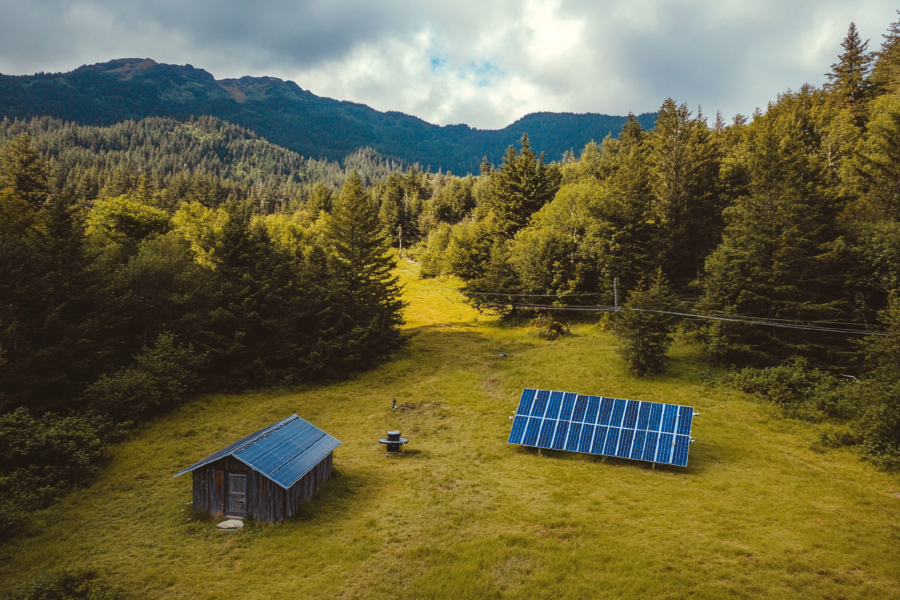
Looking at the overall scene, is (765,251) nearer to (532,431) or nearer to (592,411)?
(592,411)

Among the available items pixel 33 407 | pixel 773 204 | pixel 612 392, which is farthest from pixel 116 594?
pixel 773 204

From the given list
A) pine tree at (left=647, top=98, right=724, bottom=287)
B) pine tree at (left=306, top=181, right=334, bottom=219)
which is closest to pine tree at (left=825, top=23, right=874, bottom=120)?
pine tree at (left=647, top=98, right=724, bottom=287)

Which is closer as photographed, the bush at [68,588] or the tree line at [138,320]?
the bush at [68,588]

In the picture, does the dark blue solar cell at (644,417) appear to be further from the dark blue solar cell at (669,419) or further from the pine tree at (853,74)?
the pine tree at (853,74)

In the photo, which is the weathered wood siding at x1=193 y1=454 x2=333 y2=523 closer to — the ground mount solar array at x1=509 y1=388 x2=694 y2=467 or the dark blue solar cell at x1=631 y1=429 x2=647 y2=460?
the ground mount solar array at x1=509 y1=388 x2=694 y2=467

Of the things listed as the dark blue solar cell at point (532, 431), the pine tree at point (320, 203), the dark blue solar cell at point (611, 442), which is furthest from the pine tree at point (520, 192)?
the pine tree at point (320, 203)

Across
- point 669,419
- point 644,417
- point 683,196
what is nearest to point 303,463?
point 644,417

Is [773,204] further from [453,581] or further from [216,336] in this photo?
[216,336]
